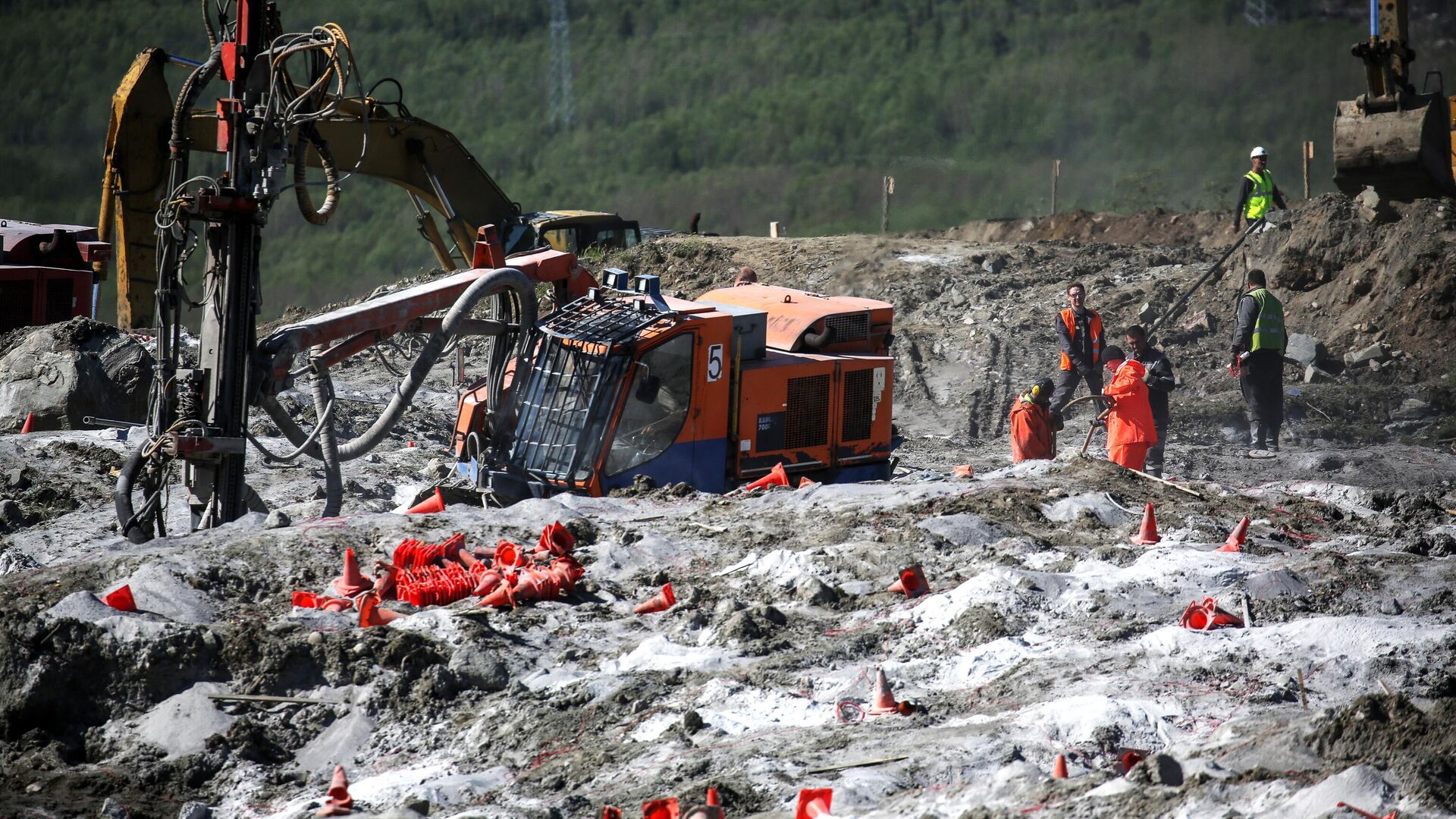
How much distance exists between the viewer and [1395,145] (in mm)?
10984

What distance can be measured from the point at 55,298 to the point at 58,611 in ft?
34.5

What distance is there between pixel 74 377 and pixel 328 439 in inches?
219

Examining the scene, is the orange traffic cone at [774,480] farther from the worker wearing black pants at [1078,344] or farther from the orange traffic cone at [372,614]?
the worker wearing black pants at [1078,344]

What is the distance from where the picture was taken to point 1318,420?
15.7 meters

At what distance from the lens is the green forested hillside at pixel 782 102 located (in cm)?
3484

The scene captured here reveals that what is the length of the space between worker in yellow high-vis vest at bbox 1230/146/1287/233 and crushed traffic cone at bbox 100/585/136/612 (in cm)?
1540

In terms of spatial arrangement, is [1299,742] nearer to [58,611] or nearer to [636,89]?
[58,611]

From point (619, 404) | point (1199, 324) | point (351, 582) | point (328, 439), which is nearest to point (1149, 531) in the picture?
point (619, 404)

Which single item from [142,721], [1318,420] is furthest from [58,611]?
[1318,420]

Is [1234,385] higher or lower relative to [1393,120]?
lower

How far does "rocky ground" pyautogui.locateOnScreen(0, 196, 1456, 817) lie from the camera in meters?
5.43

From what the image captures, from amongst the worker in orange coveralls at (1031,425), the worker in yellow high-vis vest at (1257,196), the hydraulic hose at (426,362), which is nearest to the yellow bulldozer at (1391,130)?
the worker in orange coveralls at (1031,425)

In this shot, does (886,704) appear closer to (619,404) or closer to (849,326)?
(619,404)

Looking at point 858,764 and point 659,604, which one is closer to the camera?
point 858,764
